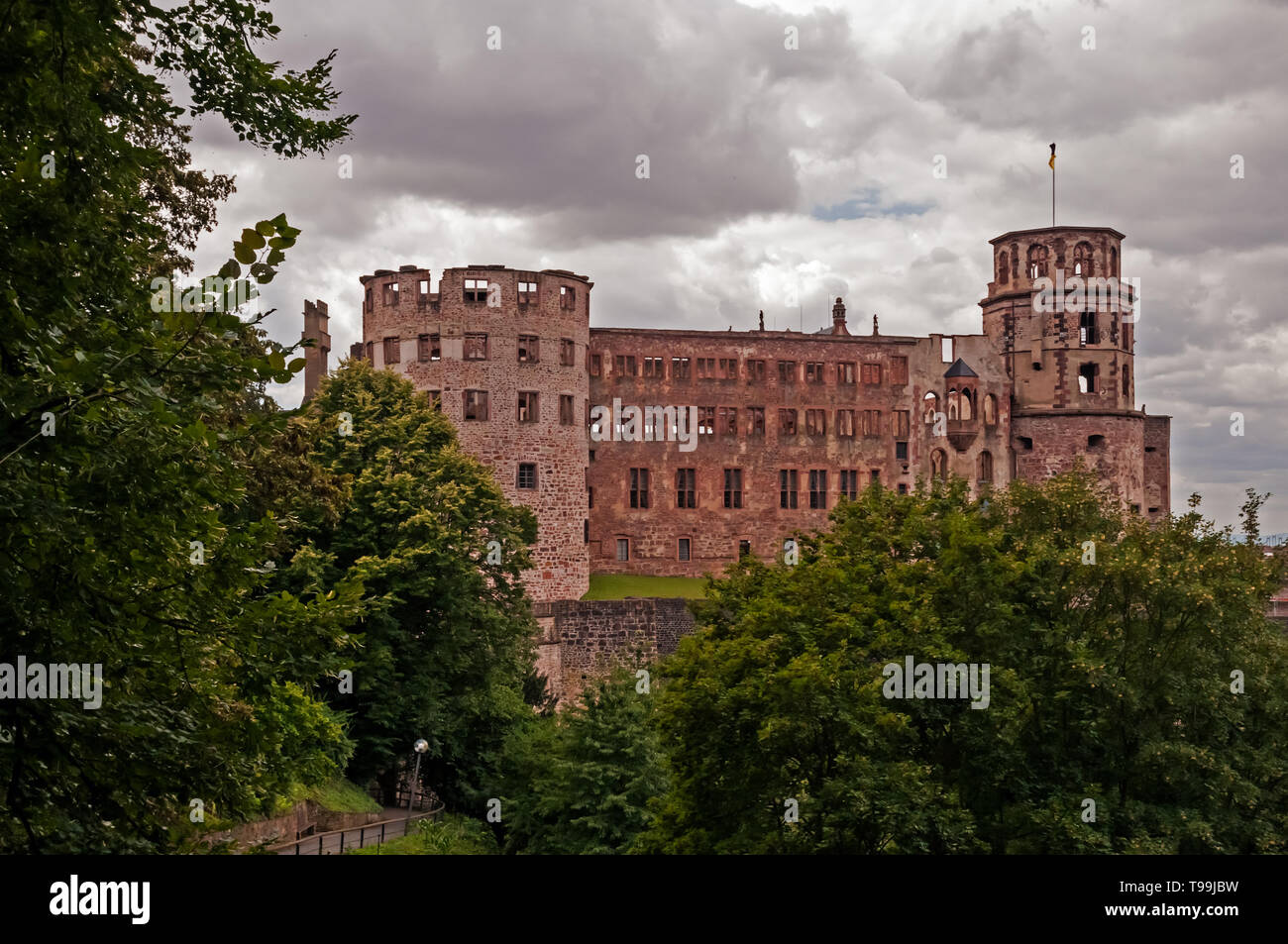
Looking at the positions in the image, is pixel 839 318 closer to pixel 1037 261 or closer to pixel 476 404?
pixel 1037 261

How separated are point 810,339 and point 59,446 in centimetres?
6153

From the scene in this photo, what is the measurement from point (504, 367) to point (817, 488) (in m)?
20.2

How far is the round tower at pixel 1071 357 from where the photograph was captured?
7125 cm

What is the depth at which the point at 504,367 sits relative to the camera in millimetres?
57094

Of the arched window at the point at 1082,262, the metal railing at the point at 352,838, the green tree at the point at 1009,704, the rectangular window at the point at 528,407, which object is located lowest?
the metal railing at the point at 352,838

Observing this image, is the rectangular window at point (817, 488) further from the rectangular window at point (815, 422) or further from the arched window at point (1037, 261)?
the arched window at point (1037, 261)

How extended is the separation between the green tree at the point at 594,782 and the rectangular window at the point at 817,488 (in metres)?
34.4

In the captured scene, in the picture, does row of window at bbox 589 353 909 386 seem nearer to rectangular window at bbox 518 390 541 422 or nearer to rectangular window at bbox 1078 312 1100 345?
rectangular window at bbox 518 390 541 422

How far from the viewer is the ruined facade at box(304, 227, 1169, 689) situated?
188 ft

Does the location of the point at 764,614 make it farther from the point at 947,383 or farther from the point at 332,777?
the point at 947,383

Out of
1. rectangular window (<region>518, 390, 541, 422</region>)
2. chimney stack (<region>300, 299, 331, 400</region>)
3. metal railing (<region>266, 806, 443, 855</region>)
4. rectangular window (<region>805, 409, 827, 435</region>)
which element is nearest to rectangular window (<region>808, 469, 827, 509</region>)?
rectangular window (<region>805, 409, 827, 435</region>)

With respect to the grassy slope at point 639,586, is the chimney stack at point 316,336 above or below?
above

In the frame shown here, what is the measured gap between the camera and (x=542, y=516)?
57.3m

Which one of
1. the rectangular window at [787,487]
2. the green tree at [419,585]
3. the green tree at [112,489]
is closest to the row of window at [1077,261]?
the rectangular window at [787,487]
